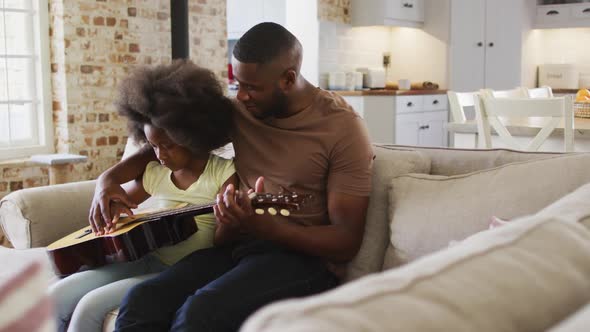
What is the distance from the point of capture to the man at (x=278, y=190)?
176 centimetres

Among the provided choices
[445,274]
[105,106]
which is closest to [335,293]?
[445,274]

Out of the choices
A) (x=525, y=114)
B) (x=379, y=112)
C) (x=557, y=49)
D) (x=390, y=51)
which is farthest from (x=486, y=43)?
(x=525, y=114)

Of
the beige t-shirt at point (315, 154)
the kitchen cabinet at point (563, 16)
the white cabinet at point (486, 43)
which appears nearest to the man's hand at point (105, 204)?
the beige t-shirt at point (315, 154)

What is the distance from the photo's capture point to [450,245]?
160 cm

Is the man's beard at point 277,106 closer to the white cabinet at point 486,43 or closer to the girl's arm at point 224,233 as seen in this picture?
the girl's arm at point 224,233

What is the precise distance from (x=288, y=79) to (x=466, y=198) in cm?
57

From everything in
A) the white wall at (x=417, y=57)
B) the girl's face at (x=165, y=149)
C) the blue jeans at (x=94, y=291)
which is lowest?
the blue jeans at (x=94, y=291)

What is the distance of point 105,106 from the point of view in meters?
4.45

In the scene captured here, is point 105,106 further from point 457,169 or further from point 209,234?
point 457,169

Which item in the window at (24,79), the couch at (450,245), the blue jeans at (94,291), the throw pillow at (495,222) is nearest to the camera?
the couch at (450,245)

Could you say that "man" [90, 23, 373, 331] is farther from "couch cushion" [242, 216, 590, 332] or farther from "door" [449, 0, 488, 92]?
"door" [449, 0, 488, 92]

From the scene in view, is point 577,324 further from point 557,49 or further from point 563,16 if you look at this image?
point 557,49

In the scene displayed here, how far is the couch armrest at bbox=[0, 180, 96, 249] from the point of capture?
232 centimetres

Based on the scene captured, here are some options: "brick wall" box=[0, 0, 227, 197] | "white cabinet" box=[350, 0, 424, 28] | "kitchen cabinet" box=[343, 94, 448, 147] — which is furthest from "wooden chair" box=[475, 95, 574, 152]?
"white cabinet" box=[350, 0, 424, 28]
